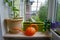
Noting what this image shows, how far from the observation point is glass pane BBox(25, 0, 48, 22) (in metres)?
2.03

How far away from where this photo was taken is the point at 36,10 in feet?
6.70

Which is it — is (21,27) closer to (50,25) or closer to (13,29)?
(13,29)

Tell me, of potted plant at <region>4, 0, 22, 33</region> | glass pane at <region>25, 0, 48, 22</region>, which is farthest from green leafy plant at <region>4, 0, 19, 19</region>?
glass pane at <region>25, 0, 48, 22</region>

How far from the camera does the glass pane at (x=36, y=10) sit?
6.64 ft

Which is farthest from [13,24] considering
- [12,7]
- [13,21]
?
[12,7]

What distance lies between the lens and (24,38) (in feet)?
5.80

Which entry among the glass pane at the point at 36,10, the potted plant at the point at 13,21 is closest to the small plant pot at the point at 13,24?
the potted plant at the point at 13,21

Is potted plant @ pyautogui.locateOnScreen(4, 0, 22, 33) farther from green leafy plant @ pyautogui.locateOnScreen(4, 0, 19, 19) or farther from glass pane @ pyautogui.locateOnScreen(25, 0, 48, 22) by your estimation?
glass pane @ pyautogui.locateOnScreen(25, 0, 48, 22)

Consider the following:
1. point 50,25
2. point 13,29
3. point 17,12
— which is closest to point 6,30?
point 13,29

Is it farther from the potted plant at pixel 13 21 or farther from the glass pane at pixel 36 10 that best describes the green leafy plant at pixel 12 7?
the glass pane at pixel 36 10

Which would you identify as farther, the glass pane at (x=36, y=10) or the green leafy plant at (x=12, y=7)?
the glass pane at (x=36, y=10)

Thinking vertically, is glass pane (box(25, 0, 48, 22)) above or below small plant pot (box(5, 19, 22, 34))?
above

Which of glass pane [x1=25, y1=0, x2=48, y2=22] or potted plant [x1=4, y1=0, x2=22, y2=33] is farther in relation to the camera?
glass pane [x1=25, y1=0, x2=48, y2=22]

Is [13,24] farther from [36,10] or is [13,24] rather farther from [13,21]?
[36,10]
